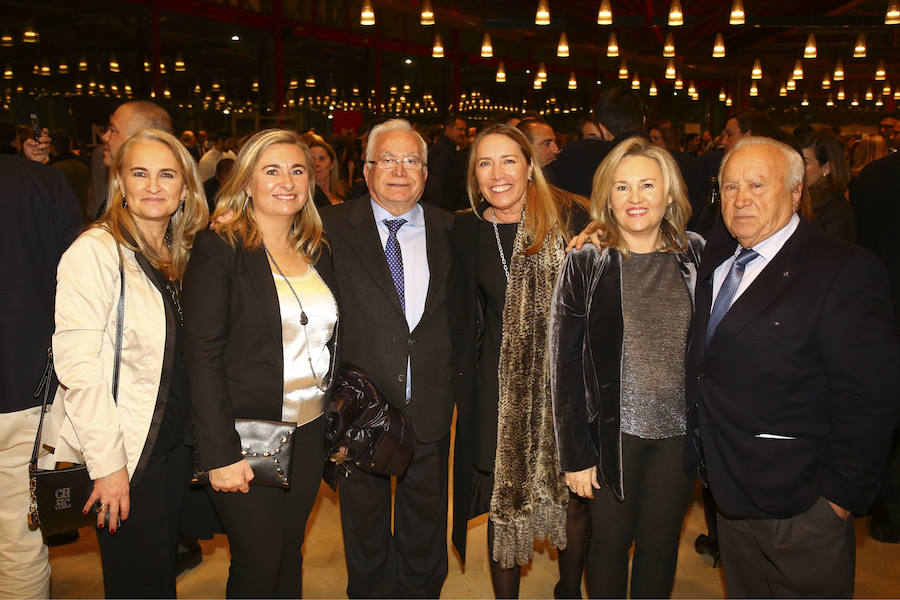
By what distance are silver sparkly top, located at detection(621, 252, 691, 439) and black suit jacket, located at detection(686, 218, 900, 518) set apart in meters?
0.22

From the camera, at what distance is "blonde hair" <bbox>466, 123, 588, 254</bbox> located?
9.08 ft

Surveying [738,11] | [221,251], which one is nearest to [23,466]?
[221,251]

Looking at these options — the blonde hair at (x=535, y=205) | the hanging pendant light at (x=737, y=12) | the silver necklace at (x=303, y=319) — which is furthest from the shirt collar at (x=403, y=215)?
the hanging pendant light at (x=737, y=12)

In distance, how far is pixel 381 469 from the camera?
267cm

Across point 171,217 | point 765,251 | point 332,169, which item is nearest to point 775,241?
point 765,251

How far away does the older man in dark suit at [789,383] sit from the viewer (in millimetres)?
2027

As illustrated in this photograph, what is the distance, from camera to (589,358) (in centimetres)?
254

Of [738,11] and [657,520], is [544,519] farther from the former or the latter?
[738,11]

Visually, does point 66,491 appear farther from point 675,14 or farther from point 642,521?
point 675,14

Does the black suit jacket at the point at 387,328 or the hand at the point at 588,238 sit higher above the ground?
the hand at the point at 588,238

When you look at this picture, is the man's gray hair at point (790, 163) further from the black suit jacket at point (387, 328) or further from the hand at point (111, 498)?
the hand at point (111, 498)

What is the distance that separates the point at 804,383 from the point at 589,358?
695 mm

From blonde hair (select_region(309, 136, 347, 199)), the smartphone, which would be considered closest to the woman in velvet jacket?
the smartphone

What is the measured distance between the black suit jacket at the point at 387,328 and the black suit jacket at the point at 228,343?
16.4 inches
